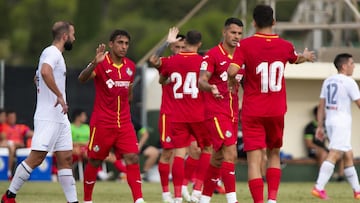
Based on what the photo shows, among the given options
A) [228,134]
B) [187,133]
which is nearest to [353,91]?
[187,133]

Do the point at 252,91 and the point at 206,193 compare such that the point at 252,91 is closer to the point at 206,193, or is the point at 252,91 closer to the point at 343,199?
the point at 206,193

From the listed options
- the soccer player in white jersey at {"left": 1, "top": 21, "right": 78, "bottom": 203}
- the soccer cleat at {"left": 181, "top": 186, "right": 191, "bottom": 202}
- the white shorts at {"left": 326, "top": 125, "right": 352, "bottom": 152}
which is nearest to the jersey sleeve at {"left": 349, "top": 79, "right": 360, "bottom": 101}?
the white shorts at {"left": 326, "top": 125, "right": 352, "bottom": 152}

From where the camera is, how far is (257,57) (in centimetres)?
1429

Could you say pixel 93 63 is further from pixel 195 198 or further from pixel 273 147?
pixel 195 198

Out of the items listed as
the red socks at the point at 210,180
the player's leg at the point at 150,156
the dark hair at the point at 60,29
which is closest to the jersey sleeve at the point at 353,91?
the red socks at the point at 210,180

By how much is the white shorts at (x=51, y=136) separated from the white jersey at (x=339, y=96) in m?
5.94

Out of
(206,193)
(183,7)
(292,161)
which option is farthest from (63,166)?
(183,7)

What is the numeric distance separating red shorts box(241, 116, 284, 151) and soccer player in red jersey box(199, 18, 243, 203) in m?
0.97

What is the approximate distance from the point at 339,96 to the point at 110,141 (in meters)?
5.25

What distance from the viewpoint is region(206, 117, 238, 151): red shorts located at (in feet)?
50.8

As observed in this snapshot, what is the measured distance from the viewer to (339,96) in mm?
19641

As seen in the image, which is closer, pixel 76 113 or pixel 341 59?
pixel 341 59

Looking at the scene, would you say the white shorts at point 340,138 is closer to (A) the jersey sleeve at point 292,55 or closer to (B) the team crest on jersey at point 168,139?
(B) the team crest on jersey at point 168,139

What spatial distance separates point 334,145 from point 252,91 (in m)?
5.70
